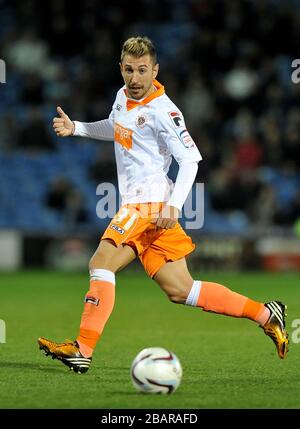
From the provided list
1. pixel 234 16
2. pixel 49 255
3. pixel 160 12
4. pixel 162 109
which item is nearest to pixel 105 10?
pixel 160 12

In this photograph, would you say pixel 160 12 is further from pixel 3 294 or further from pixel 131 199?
pixel 131 199

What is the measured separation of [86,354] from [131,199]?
103cm

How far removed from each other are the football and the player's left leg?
1.07 meters

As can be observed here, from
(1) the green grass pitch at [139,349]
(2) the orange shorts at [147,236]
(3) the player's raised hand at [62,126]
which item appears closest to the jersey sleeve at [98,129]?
(3) the player's raised hand at [62,126]

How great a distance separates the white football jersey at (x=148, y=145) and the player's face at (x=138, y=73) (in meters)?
0.09

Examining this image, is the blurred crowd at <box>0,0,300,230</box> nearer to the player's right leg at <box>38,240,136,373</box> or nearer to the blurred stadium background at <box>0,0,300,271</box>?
the blurred stadium background at <box>0,0,300,271</box>

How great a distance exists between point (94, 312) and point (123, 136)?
1153 millimetres

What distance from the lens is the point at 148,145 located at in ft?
22.0

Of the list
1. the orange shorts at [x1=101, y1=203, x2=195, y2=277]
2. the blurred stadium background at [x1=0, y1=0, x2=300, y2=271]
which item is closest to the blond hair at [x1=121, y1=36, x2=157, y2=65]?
the orange shorts at [x1=101, y1=203, x2=195, y2=277]

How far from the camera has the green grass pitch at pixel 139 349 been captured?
219 inches

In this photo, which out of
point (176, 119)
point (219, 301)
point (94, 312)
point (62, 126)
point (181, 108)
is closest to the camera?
point (94, 312)

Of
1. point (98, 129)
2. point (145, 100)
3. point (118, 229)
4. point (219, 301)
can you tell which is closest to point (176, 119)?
point (145, 100)

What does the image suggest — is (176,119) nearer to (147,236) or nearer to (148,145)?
(148,145)

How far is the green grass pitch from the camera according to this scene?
5574 mm
